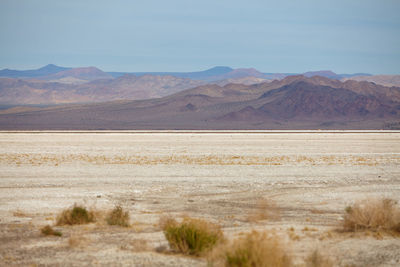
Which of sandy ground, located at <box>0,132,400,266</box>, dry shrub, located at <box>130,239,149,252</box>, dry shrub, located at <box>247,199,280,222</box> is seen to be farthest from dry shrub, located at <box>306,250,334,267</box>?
dry shrub, located at <box>247,199,280,222</box>

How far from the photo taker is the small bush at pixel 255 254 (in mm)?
7844

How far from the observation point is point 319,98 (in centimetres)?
12838

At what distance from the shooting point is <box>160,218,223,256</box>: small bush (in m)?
9.55

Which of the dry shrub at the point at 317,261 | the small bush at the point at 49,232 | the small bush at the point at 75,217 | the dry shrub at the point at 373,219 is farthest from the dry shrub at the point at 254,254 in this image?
the small bush at the point at 75,217

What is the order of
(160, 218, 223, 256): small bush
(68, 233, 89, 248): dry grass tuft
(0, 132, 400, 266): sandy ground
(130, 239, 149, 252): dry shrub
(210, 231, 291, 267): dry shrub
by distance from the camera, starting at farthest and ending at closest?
(68, 233, 89, 248): dry grass tuft → (130, 239, 149, 252): dry shrub → (0, 132, 400, 266): sandy ground → (160, 218, 223, 256): small bush → (210, 231, 291, 267): dry shrub

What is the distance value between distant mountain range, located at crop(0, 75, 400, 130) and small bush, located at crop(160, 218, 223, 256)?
297 ft

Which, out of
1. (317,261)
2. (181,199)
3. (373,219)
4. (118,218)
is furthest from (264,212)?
(317,261)

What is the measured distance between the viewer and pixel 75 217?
40.8 ft

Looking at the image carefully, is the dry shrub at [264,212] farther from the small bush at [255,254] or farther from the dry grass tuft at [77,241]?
the small bush at [255,254]

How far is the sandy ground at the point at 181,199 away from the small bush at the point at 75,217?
33cm

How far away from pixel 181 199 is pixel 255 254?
8.99 meters

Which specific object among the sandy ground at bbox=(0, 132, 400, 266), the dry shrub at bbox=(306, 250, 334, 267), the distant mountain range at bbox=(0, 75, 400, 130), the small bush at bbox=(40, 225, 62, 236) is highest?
the distant mountain range at bbox=(0, 75, 400, 130)

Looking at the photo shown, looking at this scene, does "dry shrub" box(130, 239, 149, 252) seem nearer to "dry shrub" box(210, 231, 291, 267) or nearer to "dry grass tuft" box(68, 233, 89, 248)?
"dry grass tuft" box(68, 233, 89, 248)

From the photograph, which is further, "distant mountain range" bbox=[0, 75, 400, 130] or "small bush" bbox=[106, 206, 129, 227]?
"distant mountain range" bbox=[0, 75, 400, 130]
